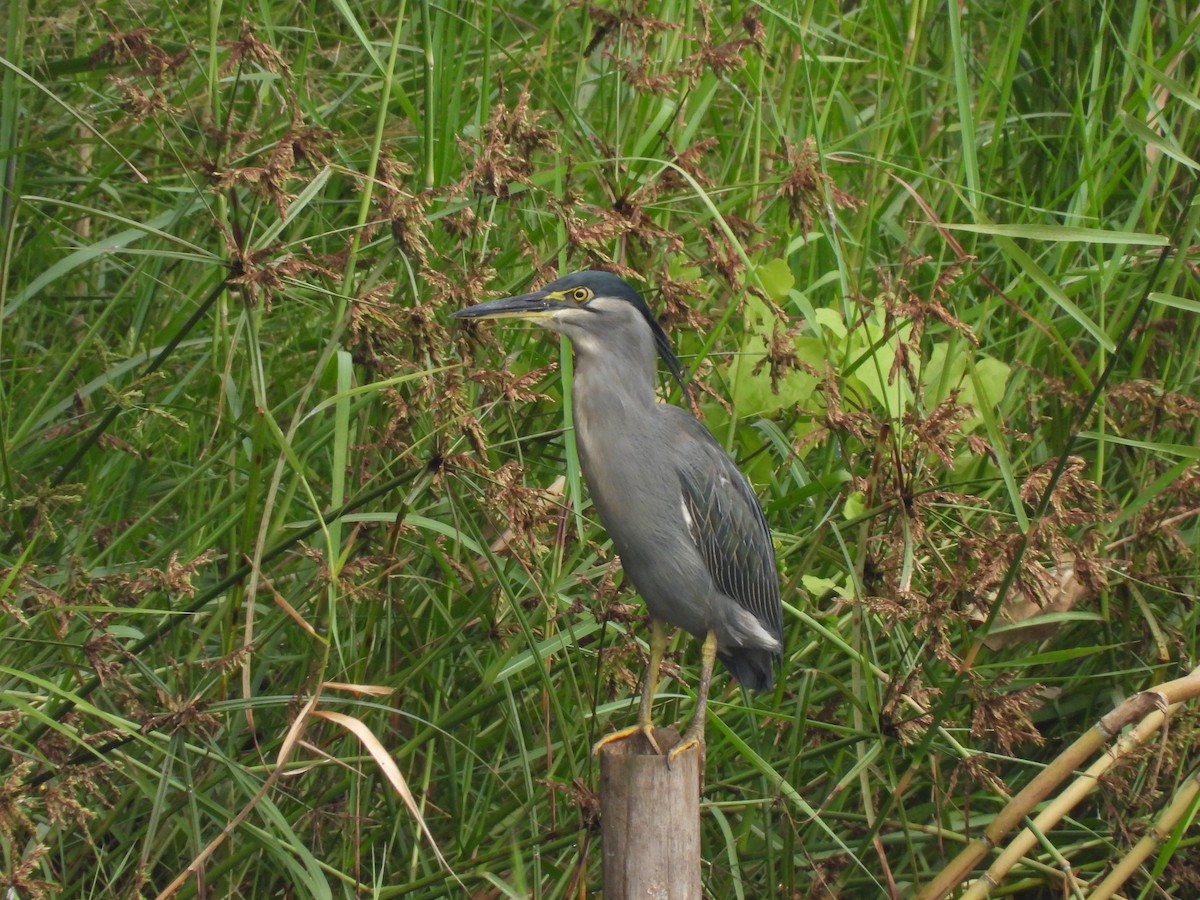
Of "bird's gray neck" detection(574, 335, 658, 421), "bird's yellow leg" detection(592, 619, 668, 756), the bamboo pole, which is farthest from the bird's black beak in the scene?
the bamboo pole

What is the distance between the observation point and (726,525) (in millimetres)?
3229

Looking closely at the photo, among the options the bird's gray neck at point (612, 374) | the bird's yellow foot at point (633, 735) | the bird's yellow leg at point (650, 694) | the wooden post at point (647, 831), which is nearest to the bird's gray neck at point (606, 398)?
the bird's gray neck at point (612, 374)

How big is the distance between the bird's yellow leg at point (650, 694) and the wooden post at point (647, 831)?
0.21m

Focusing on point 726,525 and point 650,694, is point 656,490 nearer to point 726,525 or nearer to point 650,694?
point 726,525

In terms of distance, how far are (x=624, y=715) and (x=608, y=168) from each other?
1.42m

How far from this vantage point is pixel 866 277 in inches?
170

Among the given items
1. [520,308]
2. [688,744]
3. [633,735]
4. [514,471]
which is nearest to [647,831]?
[688,744]

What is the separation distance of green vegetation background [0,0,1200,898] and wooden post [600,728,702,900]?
185 millimetres

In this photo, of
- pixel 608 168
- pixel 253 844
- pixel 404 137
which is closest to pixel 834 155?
pixel 608 168

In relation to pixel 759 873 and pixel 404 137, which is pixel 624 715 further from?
pixel 404 137

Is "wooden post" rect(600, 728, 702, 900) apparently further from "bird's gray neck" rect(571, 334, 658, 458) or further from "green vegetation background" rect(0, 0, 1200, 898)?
"bird's gray neck" rect(571, 334, 658, 458)

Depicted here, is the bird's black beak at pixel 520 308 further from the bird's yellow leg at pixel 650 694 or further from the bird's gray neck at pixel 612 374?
the bird's yellow leg at pixel 650 694

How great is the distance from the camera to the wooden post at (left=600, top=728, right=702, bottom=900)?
2.66 metres

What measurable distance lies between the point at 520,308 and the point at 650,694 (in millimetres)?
890
